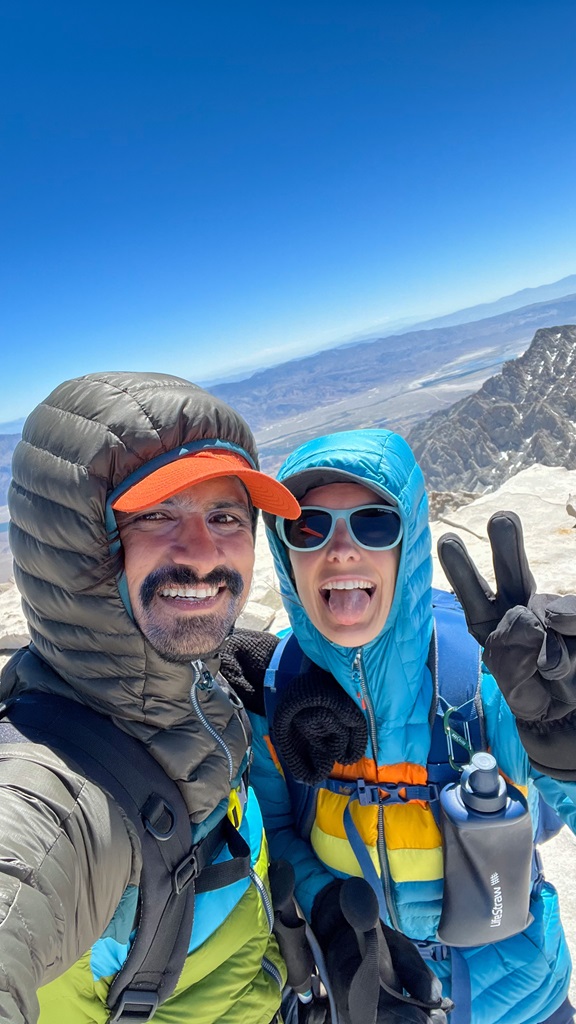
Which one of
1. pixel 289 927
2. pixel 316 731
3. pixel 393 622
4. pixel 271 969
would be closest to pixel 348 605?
pixel 393 622

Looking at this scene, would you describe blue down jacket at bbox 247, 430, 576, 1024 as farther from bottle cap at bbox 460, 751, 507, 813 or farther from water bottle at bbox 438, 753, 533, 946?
bottle cap at bbox 460, 751, 507, 813

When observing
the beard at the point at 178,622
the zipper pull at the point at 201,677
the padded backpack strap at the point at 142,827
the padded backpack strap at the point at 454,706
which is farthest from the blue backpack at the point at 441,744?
the padded backpack strap at the point at 142,827

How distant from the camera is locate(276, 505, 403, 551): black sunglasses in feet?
6.46

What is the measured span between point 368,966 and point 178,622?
1.19 m

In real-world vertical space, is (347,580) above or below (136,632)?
below

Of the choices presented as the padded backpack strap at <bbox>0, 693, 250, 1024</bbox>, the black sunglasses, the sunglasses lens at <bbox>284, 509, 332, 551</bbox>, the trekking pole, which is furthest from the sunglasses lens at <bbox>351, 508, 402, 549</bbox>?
the trekking pole

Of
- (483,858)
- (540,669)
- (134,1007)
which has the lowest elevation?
A: (483,858)

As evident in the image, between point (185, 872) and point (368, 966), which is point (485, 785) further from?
point (185, 872)

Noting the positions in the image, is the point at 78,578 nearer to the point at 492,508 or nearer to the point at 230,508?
the point at 230,508

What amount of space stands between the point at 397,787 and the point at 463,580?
78 centimetres

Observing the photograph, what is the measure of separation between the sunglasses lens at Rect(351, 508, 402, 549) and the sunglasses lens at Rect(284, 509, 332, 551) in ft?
0.35

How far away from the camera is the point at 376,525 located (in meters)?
1.99

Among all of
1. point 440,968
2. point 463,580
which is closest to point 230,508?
point 463,580

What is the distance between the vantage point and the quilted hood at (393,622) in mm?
1941
